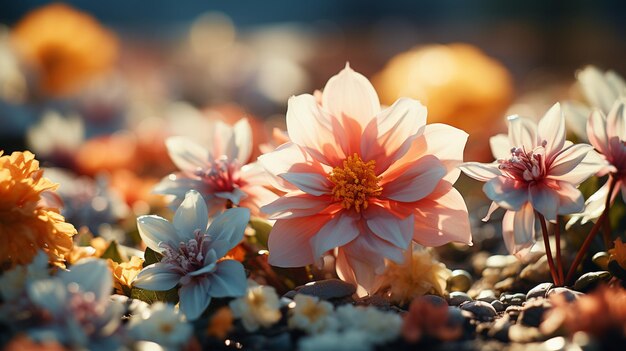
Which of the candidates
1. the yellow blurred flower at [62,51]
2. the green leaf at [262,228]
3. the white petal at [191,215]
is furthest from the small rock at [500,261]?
the yellow blurred flower at [62,51]

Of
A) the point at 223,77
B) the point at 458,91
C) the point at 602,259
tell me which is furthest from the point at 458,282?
the point at 223,77

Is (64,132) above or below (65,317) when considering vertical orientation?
below

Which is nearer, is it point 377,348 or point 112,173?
point 377,348

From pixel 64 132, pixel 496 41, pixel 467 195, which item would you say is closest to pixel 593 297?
pixel 467 195

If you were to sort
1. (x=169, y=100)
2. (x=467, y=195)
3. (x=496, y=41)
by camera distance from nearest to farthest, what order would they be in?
(x=467, y=195), (x=169, y=100), (x=496, y=41)

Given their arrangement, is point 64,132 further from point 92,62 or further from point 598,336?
point 598,336

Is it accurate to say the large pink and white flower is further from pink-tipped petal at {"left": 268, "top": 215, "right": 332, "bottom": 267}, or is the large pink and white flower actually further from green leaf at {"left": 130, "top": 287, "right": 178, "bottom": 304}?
green leaf at {"left": 130, "top": 287, "right": 178, "bottom": 304}
